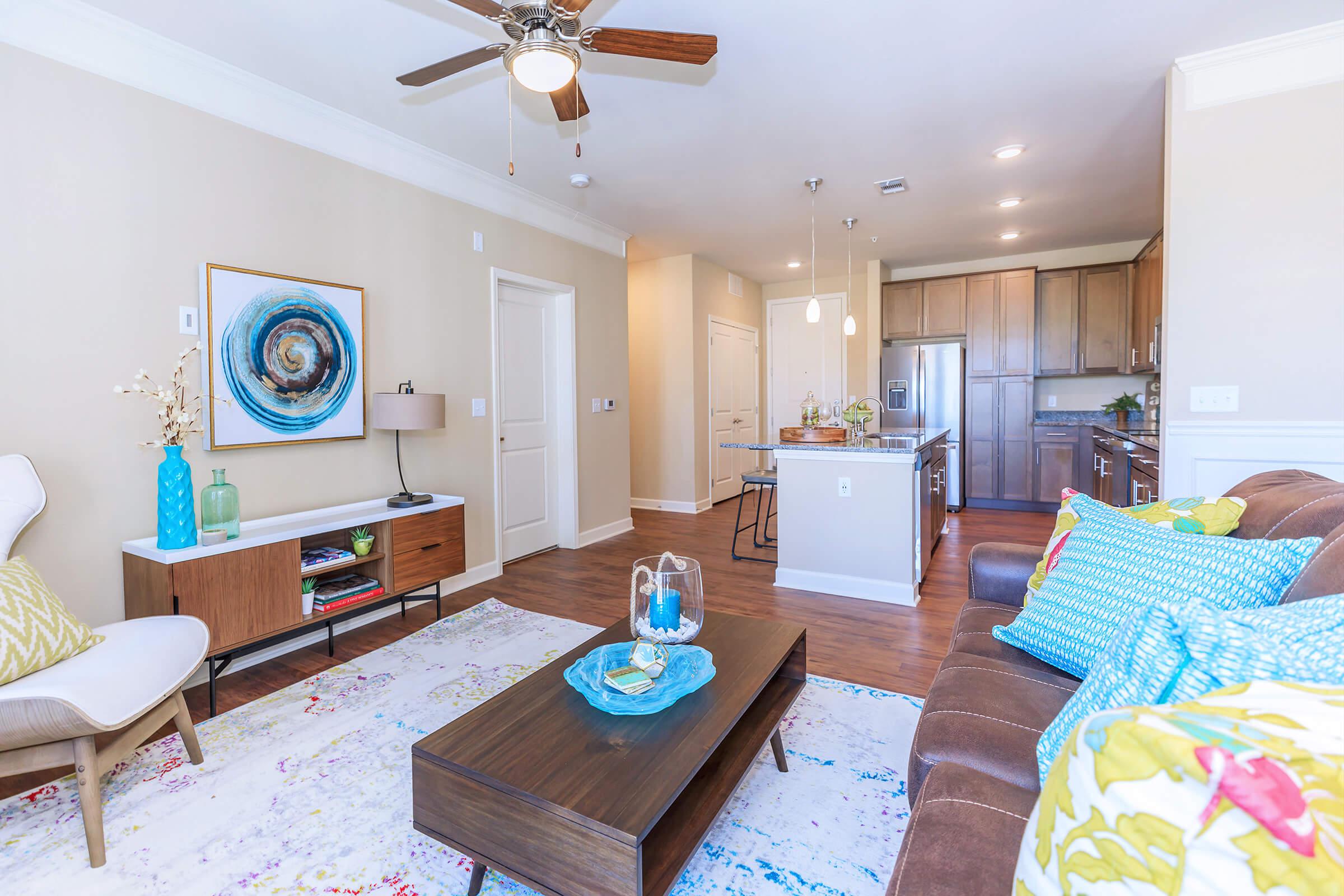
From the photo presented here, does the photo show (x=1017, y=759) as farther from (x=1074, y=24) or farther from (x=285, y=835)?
(x=1074, y=24)

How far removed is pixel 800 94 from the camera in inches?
114

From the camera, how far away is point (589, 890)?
3.50ft

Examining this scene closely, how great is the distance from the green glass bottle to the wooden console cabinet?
79 mm

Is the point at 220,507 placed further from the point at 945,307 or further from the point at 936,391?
the point at 945,307

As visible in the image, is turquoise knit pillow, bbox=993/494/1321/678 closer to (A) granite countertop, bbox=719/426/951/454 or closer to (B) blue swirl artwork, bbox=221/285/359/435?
(A) granite countertop, bbox=719/426/951/454

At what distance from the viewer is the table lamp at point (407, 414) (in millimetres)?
3072

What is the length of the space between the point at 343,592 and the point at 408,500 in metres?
0.58

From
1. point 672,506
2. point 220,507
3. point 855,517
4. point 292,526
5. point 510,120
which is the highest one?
point 510,120

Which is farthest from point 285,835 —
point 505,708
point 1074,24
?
point 1074,24

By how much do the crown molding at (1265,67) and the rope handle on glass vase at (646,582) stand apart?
125 inches

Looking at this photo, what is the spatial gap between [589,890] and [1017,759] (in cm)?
81

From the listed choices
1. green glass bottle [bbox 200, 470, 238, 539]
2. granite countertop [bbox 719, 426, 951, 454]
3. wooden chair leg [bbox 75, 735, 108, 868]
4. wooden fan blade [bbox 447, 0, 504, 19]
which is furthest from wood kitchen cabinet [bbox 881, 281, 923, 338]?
wooden chair leg [bbox 75, 735, 108, 868]

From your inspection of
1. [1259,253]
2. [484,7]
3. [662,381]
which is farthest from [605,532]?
[1259,253]

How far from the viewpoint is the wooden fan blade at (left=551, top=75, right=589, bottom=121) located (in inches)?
89.6
